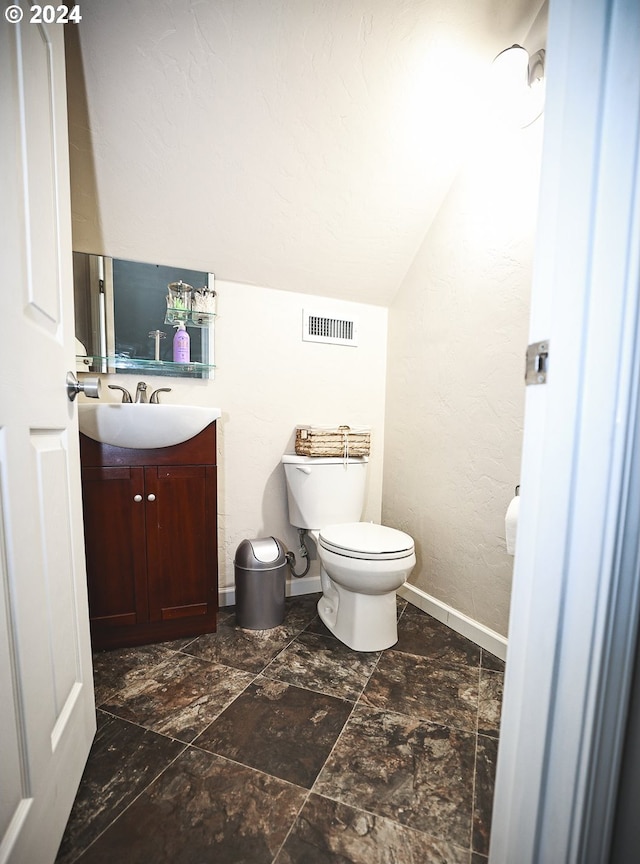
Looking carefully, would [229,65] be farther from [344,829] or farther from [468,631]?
[468,631]

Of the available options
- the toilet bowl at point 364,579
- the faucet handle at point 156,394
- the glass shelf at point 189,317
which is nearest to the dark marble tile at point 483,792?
the toilet bowl at point 364,579

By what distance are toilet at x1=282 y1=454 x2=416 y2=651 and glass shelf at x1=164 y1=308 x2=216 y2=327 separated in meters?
0.71

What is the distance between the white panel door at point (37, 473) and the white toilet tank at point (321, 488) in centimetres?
95

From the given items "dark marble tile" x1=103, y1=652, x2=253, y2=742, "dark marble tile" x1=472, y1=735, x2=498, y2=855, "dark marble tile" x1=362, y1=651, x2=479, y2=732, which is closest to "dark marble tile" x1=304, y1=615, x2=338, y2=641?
"dark marble tile" x1=362, y1=651, x2=479, y2=732

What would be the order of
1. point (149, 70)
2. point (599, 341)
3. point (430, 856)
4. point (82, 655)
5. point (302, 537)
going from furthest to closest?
1. point (302, 537)
2. point (149, 70)
3. point (82, 655)
4. point (430, 856)
5. point (599, 341)

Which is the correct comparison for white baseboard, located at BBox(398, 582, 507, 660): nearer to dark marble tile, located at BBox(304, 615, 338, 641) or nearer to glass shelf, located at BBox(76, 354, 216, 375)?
dark marble tile, located at BBox(304, 615, 338, 641)

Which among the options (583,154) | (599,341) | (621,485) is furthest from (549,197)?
(621,485)

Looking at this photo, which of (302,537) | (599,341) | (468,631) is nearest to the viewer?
(599,341)

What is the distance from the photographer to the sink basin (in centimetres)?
127

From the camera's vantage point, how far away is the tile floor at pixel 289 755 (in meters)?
0.78

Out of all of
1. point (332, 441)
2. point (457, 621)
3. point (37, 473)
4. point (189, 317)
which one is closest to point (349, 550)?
point (332, 441)

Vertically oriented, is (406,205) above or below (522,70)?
below

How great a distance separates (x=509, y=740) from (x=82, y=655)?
3.01 feet

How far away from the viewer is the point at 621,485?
0.46 metres
